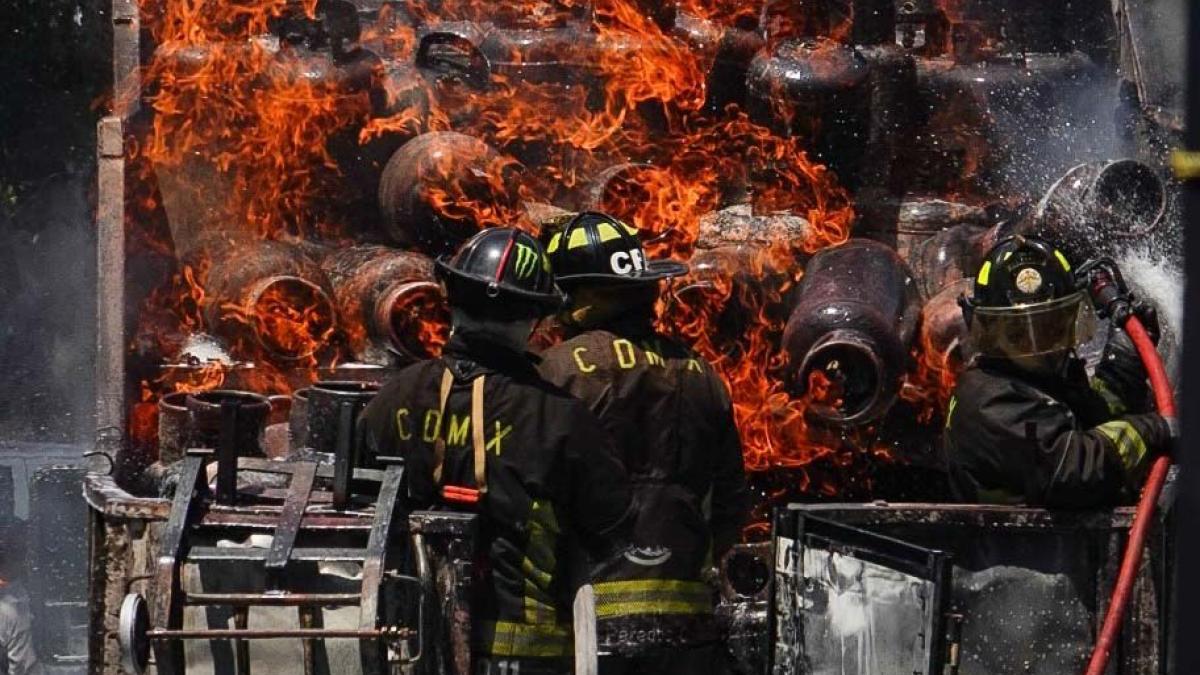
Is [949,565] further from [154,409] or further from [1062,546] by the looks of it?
[154,409]

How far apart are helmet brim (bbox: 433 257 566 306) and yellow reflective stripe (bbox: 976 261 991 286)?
146cm

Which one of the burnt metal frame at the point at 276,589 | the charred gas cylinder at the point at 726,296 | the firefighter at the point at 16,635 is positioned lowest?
the firefighter at the point at 16,635

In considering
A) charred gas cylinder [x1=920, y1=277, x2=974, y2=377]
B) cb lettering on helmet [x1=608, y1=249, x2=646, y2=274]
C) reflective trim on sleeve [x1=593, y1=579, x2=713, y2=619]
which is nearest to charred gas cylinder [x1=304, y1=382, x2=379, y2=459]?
cb lettering on helmet [x1=608, y1=249, x2=646, y2=274]

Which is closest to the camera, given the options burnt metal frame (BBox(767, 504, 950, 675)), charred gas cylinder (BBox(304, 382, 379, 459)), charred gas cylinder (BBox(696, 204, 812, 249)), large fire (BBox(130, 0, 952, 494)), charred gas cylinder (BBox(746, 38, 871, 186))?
burnt metal frame (BBox(767, 504, 950, 675))

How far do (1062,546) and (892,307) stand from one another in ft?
7.19

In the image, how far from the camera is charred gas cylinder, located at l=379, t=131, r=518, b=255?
28.6 ft

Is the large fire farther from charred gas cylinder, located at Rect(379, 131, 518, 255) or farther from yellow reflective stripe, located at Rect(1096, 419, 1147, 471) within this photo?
yellow reflective stripe, located at Rect(1096, 419, 1147, 471)

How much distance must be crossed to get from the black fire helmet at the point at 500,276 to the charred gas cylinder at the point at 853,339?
227cm

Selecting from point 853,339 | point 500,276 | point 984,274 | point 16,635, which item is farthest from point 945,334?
point 16,635

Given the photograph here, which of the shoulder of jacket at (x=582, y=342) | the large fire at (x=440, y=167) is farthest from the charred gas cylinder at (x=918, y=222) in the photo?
the shoulder of jacket at (x=582, y=342)

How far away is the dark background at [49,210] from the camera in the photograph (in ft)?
45.7

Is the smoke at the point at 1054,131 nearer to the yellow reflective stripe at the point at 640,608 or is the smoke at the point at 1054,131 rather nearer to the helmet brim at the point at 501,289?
the yellow reflective stripe at the point at 640,608

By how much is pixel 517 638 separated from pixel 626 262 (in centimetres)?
147

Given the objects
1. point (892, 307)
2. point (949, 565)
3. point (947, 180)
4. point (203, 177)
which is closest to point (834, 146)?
point (947, 180)
